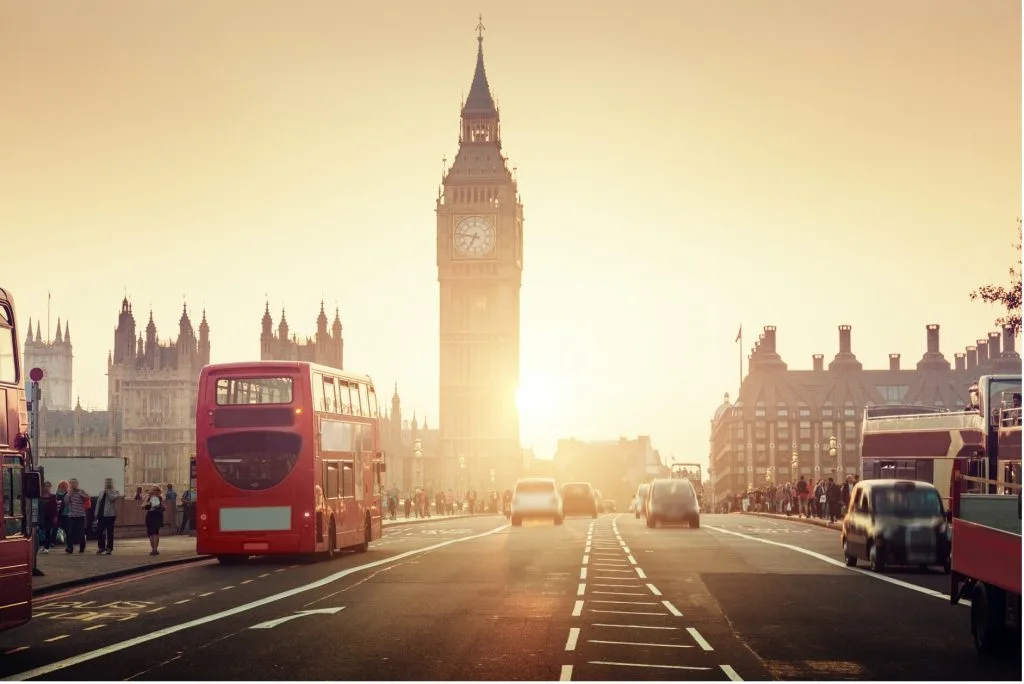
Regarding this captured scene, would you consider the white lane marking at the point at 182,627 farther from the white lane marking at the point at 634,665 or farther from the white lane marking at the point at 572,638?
the white lane marking at the point at 634,665

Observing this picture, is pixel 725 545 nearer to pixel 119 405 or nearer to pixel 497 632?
pixel 497 632

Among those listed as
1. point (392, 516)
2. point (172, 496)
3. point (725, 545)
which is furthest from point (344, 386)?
point (392, 516)

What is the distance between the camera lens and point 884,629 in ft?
59.6

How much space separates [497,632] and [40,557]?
68.8 ft

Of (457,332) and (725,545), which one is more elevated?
(457,332)

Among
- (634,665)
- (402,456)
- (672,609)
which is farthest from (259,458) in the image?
(402,456)

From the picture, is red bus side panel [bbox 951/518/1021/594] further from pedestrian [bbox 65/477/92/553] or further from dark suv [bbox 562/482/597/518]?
dark suv [bbox 562/482/597/518]

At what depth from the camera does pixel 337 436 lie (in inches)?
1303

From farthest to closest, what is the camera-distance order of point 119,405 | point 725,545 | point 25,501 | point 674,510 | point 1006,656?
point 119,405
point 674,510
point 725,545
point 25,501
point 1006,656

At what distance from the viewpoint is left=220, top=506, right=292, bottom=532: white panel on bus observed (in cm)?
3098

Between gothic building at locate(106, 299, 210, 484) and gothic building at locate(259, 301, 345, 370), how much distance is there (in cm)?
663

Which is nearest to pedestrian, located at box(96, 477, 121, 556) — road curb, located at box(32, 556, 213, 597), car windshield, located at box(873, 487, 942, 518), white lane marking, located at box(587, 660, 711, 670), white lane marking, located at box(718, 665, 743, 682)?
road curb, located at box(32, 556, 213, 597)

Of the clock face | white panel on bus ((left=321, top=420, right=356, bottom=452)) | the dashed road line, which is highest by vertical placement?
the clock face

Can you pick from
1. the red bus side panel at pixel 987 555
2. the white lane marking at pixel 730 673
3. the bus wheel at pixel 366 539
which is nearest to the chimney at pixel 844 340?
the bus wheel at pixel 366 539
